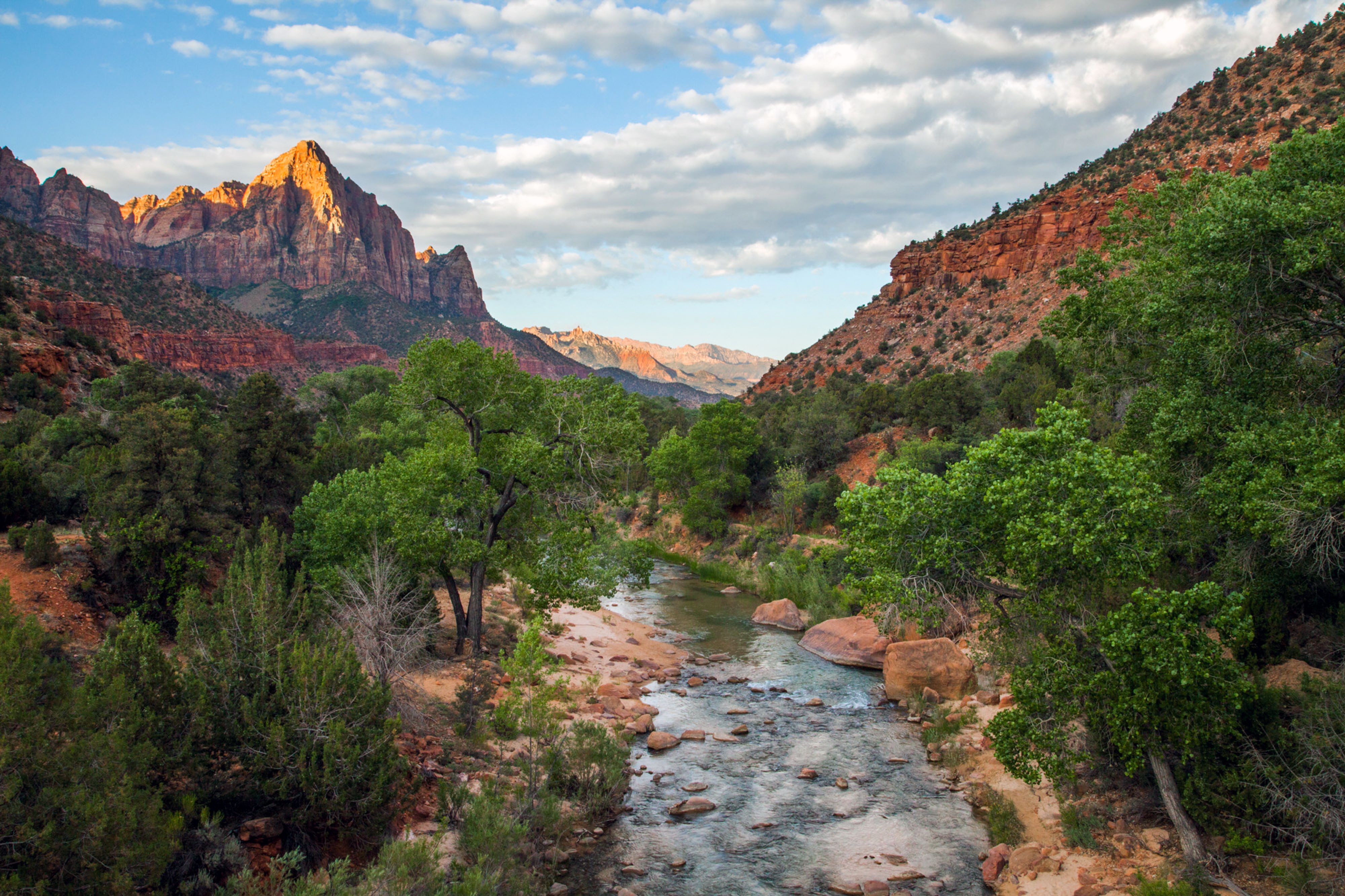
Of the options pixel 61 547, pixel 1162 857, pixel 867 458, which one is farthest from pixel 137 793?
pixel 867 458

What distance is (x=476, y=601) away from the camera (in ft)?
60.2

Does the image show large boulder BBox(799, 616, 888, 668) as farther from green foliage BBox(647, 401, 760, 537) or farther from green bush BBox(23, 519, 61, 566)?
green bush BBox(23, 519, 61, 566)

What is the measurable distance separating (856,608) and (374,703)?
21433mm

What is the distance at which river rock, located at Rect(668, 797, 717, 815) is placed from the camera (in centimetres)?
1340

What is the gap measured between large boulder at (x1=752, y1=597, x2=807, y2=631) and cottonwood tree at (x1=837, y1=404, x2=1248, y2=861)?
17429 mm

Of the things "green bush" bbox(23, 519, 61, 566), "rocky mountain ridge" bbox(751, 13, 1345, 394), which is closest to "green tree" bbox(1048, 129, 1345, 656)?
"green bush" bbox(23, 519, 61, 566)

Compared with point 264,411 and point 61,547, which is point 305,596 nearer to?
point 61,547

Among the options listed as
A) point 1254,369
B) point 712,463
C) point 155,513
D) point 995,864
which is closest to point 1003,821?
point 995,864

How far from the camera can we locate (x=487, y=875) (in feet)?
30.9

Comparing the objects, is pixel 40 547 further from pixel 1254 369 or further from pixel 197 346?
pixel 197 346

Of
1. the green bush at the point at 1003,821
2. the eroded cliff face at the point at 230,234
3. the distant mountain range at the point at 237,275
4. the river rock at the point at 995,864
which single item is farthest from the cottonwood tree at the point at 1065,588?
the eroded cliff face at the point at 230,234

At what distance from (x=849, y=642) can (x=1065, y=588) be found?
14.5m

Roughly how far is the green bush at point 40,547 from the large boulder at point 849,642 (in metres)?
20.6

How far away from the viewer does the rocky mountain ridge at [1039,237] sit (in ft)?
153
